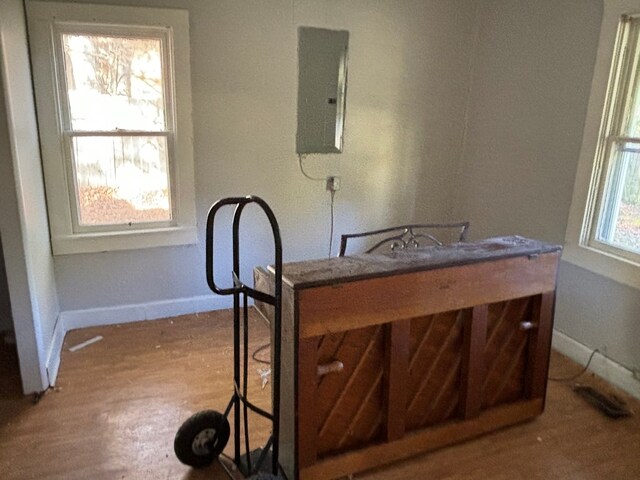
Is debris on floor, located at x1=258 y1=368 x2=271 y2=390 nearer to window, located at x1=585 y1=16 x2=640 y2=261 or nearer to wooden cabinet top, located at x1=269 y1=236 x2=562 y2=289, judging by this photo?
wooden cabinet top, located at x1=269 y1=236 x2=562 y2=289

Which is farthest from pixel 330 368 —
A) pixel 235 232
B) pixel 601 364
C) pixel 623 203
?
pixel 623 203

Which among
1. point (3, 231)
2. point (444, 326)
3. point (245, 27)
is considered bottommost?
point (444, 326)

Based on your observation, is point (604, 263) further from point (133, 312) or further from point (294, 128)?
point (133, 312)

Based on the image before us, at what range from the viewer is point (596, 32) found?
296 cm

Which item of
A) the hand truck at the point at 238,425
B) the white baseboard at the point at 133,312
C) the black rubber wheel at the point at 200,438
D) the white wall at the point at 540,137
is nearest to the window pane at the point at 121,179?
the white baseboard at the point at 133,312

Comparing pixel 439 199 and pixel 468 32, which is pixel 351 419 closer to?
pixel 439 199

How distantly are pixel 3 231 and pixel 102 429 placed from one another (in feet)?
3.44

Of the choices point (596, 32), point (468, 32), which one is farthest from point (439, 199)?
point (596, 32)

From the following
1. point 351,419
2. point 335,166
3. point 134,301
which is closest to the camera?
point 351,419

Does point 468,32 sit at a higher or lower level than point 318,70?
higher

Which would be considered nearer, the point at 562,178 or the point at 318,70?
the point at 562,178

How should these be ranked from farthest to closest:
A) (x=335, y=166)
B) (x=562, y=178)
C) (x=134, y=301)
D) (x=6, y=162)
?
(x=335, y=166), (x=134, y=301), (x=562, y=178), (x=6, y=162)

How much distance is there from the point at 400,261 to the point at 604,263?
1.51m

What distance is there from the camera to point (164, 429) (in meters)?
2.50
